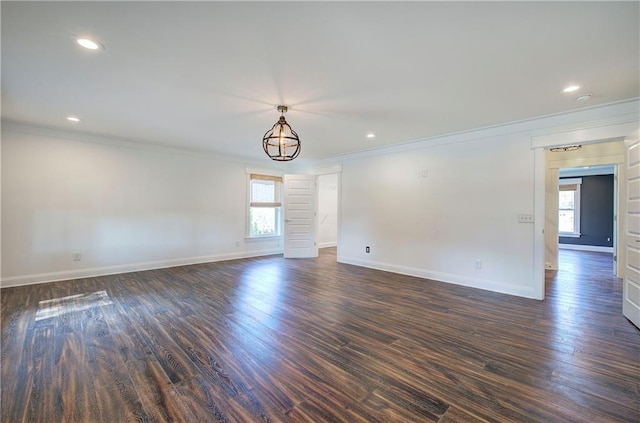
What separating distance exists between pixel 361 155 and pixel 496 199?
104 inches

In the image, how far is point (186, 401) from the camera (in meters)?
1.71

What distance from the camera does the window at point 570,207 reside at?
832 centimetres

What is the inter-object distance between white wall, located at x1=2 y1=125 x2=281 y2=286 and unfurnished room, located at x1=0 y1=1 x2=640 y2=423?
0.04 meters

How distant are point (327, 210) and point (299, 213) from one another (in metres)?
2.24

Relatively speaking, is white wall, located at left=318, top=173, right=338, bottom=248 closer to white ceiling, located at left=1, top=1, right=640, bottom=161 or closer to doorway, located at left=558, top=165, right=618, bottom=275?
white ceiling, located at left=1, top=1, right=640, bottom=161

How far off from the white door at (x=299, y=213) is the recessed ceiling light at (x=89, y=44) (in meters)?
4.77

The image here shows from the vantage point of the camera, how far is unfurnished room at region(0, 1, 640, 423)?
1777 millimetres

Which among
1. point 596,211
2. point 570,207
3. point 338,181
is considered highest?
point 338,181

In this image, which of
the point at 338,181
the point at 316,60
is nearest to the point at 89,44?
the point at 316,60

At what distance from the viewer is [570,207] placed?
8.57m

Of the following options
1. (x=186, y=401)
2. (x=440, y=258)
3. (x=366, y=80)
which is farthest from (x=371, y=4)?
(x=440, y=258)

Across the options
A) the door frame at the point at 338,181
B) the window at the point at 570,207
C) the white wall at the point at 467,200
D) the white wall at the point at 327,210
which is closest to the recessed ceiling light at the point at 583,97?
the white wall at the point at 467,200

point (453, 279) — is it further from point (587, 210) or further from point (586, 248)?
point (587, 210)

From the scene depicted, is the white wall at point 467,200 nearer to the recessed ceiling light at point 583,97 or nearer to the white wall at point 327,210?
the recessed ceiling light at point 583,97
